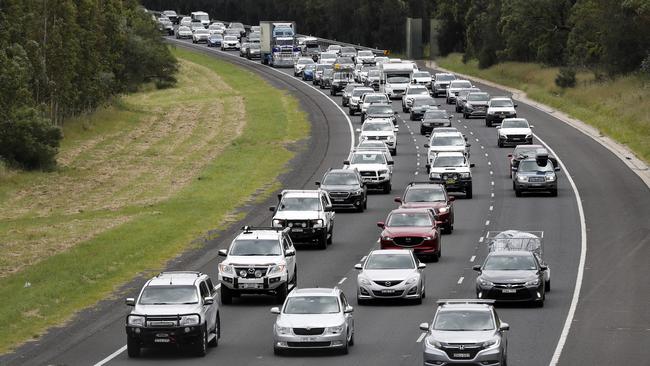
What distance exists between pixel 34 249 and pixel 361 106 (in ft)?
166

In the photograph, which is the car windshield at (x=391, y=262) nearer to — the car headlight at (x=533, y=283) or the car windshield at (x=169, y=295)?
the car headlight at (x=533, y=283)

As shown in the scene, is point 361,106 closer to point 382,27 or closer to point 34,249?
point 34,249

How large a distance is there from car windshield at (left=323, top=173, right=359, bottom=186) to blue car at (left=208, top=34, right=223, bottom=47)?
4748 inches

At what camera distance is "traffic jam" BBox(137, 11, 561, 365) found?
3192 cm

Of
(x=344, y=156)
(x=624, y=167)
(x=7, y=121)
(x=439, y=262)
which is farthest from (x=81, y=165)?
(x=439, y=262)

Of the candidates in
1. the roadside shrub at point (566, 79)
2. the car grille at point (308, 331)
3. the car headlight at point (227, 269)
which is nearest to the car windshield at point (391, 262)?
the car headlight at point (227, 269)

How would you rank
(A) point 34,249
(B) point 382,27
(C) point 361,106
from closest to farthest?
(A) point 34,249 → (C) point 361,106 → (B) point 382,27

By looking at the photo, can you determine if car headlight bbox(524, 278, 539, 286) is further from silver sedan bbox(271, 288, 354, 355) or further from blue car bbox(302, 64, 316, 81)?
blue car bbox(302, 64, 316, 81)

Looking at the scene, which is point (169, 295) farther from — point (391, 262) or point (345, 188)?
point (345, 188)

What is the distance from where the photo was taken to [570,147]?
3324 inches

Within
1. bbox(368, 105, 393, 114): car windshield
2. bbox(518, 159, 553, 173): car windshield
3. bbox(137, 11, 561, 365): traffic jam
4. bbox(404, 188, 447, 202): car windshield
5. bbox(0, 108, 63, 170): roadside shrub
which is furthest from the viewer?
bbox(368, 105, 393, 114): car windshield

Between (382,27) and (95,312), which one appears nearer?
(95,312)

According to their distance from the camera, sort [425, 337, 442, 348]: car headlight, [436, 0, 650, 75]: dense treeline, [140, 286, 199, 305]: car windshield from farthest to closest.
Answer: [436, 0, 650, 75]: dense treeline → [140, 286, 199, 305]: car windshield → [425, 337, 442, 348]: car headlight

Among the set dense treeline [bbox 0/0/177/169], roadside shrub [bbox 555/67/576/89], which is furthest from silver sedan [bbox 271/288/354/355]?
roadside shrub [bbox 555/67/576/89]
